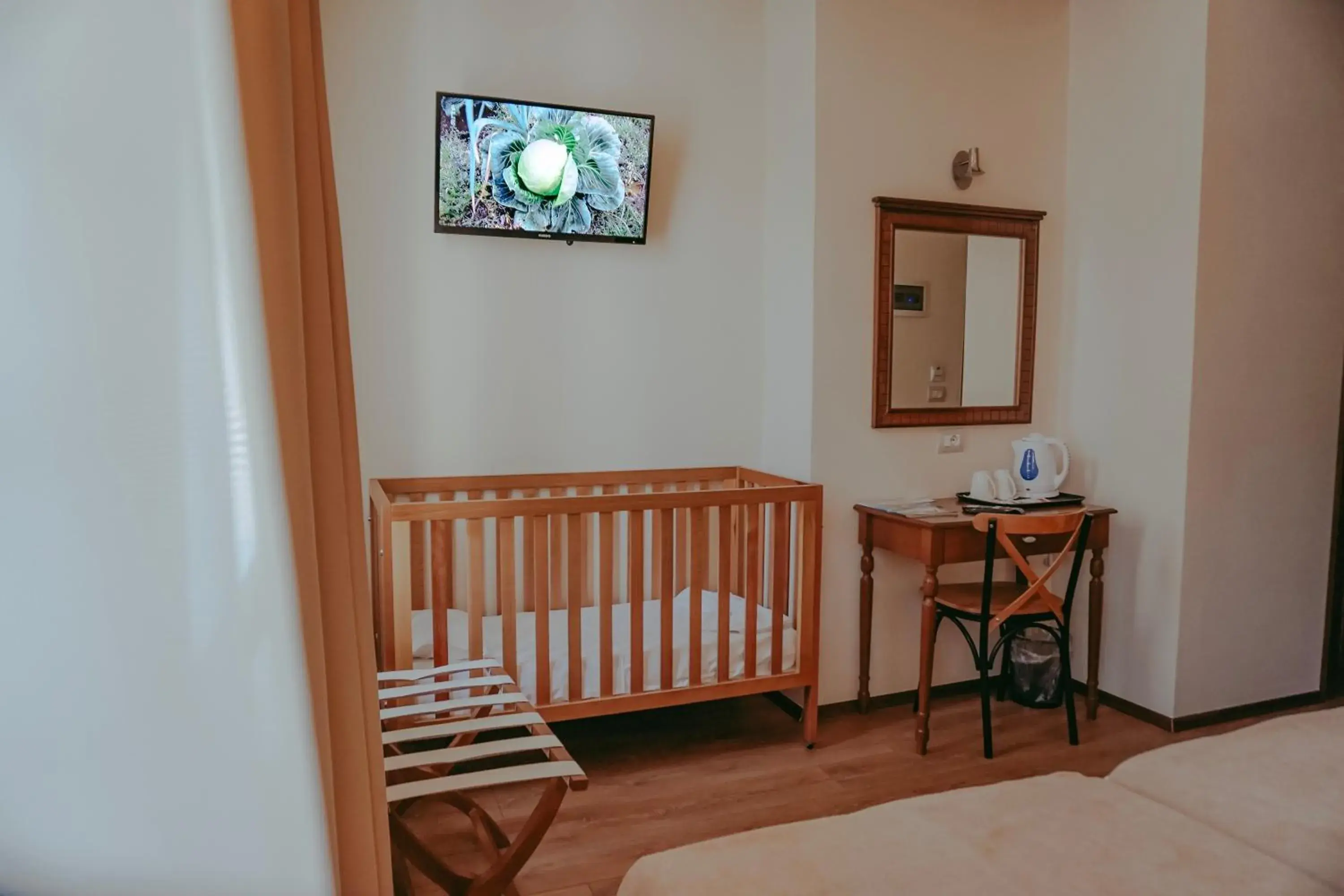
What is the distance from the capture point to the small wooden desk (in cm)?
286

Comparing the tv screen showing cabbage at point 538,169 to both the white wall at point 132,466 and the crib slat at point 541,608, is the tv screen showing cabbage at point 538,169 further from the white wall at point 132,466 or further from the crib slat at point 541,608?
the white wall at point 132,466

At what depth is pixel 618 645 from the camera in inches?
109

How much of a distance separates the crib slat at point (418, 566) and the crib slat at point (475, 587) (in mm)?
551

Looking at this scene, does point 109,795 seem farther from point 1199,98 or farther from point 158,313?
point 1199,98

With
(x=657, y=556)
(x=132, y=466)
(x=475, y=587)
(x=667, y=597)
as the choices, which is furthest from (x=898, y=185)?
(x=132, y=466)

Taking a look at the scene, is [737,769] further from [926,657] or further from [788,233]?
[788,233]

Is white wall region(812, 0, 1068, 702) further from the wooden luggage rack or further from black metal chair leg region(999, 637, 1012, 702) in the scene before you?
the wooden luggage rack

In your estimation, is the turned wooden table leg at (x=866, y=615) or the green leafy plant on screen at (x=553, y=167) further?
the turned wooden table leg at (x=866, y=615)

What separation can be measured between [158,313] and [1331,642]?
4.01 m

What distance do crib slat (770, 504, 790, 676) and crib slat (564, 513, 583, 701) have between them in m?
0.66

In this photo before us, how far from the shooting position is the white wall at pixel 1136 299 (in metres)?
2.98

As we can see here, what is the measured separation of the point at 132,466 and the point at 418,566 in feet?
7.19

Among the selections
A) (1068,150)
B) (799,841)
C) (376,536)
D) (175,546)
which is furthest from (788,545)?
(175,546)

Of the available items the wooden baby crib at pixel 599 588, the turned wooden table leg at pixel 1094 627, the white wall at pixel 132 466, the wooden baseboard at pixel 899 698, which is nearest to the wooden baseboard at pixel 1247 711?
the turned wooden table leg at pixel 1094 627
